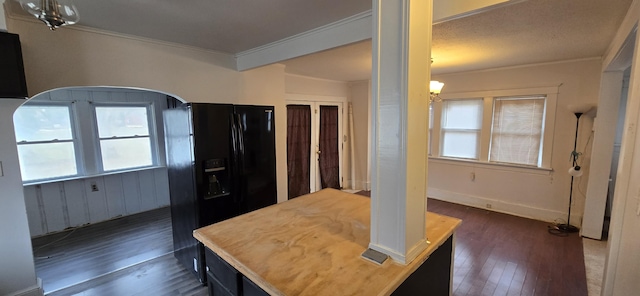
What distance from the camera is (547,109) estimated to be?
3812 millimetres

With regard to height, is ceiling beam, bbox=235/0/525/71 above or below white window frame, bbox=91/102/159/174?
above

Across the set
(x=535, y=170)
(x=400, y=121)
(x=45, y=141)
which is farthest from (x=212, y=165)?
(x=535, y=170)

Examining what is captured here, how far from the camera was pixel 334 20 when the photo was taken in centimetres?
217

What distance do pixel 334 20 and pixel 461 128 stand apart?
11.7ft

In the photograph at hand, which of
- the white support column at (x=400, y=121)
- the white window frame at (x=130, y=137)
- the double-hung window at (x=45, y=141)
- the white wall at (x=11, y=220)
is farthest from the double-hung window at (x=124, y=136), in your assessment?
the white support column at (x=400, y=121)

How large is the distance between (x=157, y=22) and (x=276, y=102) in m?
1.82

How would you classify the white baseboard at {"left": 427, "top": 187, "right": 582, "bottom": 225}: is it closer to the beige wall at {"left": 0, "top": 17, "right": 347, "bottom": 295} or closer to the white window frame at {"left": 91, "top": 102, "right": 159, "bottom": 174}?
the beige wall at {"left": 0, "top": 17, "right": 347, "bottom": 295}

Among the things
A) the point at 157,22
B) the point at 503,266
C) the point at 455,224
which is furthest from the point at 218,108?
the point at 503,266

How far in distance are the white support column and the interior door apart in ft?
11.9

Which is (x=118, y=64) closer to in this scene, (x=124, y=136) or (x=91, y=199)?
(x=124, y=136)

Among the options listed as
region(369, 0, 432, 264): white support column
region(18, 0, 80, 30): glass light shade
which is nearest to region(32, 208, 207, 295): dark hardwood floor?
region(369, 0, 432, 264): white support column

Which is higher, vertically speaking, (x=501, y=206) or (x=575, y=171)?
(x=575, y=171)

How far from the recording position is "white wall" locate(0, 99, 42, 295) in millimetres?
2020

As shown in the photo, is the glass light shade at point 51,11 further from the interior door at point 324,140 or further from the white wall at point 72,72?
the interior door at point 324,140
